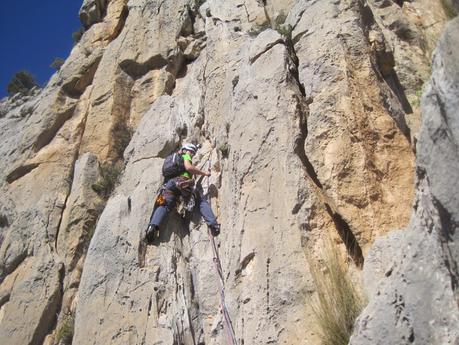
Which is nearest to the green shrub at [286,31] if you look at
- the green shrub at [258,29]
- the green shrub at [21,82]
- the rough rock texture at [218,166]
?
the rough rock texture at [218,166]

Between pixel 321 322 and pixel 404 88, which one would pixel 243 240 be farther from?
pixel 404 88

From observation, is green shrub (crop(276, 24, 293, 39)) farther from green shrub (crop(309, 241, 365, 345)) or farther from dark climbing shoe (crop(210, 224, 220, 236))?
green shrub (crop(309, 241, 365, 345))

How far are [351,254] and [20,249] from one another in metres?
8.95

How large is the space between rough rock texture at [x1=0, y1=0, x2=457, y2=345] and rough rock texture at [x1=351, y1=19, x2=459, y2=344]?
0.90ft

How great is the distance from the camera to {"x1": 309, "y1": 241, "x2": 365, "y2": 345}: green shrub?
5.32 meters

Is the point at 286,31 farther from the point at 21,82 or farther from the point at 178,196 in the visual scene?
the point at 21,82

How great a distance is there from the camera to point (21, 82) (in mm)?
28375

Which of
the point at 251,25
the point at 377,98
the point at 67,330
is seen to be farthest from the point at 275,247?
the point at 251,25

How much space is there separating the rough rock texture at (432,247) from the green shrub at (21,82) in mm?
26200

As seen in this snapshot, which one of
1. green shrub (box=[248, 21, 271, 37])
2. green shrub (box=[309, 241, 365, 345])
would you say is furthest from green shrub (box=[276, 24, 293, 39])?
green shrub (box=[309, 241, 365, 345])

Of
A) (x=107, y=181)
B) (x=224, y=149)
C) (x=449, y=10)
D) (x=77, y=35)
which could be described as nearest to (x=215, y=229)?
(x=224, y=149)

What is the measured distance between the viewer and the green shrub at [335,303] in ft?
17.4

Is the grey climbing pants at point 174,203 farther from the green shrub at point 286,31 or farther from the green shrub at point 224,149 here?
the green shrub at point 286,31

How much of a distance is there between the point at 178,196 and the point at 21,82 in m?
21.9
